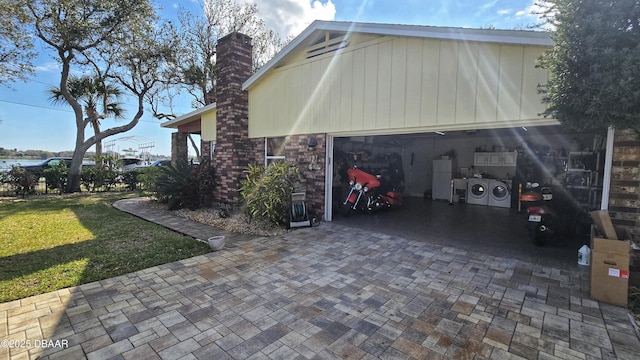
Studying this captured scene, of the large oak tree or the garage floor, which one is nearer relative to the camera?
the garage floor

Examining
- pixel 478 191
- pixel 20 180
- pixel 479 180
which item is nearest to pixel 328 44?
pixel 479 180

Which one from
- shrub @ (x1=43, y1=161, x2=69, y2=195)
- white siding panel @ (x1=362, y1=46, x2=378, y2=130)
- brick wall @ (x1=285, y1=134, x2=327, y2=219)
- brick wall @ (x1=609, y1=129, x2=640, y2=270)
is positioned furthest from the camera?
shrub @ (x1=43, y1=161, x2=69, y2=195)

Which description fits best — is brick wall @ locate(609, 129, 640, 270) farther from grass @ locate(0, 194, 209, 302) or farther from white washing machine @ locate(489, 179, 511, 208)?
white washing machine @ locate(489, 179, 511, 208)

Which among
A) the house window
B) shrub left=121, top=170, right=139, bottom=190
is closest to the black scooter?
the house window

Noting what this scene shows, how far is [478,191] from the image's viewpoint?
966 cm

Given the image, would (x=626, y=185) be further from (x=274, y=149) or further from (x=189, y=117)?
(x=189, y=117)

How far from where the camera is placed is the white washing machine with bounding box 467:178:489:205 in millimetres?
9523

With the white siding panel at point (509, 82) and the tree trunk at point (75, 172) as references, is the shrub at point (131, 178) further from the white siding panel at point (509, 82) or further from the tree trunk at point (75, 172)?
the white siding panel at point (509, 82)

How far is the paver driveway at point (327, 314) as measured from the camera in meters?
2.26

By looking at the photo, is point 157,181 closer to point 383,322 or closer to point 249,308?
point 249,308

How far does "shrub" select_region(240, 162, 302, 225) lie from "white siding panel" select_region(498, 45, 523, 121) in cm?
409

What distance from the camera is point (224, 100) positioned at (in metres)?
8.24

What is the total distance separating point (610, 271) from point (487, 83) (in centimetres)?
281

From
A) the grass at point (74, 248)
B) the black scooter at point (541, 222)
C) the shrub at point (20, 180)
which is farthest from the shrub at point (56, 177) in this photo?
the black scooter at point (541, 222)
